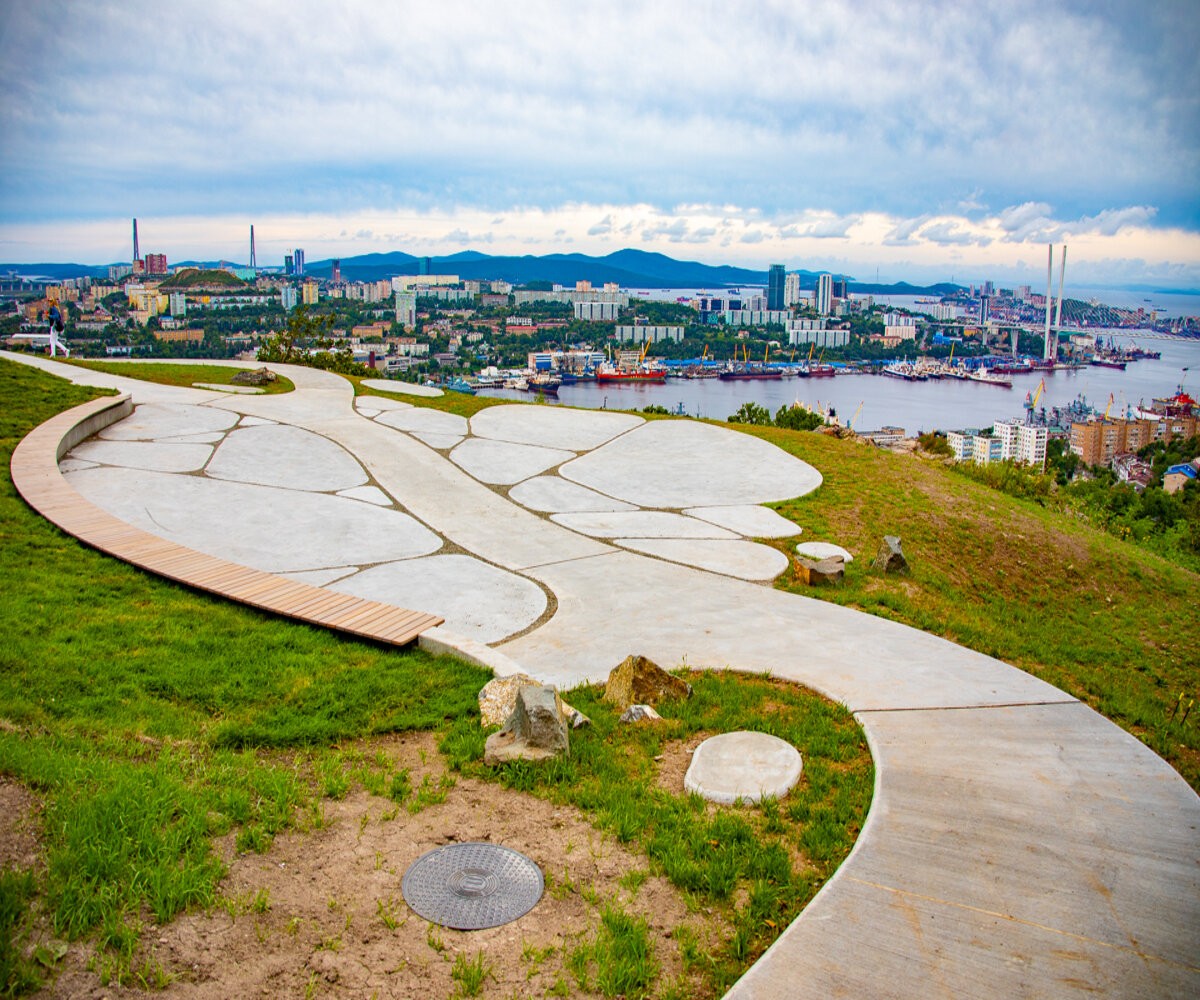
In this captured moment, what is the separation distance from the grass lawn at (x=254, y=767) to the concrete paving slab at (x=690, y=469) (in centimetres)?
548

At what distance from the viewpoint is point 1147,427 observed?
39469 mm

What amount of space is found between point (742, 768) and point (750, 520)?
5637 mm

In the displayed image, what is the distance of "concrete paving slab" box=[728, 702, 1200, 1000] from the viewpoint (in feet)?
9.40

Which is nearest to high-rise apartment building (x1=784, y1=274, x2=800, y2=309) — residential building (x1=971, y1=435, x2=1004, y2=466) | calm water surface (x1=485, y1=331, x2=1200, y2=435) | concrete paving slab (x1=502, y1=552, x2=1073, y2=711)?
calm water surface (x1=485, y1=331, x2=1200, y2=435)

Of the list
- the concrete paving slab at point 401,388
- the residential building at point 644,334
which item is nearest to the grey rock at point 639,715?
the concrete paving slab at point 401,388

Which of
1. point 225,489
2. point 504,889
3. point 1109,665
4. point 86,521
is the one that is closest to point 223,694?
point 504,889

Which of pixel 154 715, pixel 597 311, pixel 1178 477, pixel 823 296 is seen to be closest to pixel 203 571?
pixel 154 715

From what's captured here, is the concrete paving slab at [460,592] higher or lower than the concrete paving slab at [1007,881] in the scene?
higher

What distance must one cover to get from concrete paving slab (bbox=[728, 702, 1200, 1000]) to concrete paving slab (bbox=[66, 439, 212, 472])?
9202 mm

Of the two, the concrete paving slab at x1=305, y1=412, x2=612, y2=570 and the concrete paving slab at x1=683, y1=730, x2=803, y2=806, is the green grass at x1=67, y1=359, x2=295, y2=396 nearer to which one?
the concrete paving slab at x1=305, y1=412, x2=612, y2=570

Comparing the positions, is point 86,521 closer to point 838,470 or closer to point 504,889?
point 504,889

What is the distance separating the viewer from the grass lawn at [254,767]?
9.64 ft

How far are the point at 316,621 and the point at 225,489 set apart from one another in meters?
4.68

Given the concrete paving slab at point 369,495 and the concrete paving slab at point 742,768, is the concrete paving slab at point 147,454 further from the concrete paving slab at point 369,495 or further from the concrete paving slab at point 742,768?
the concrete paving slab at point 742,768
